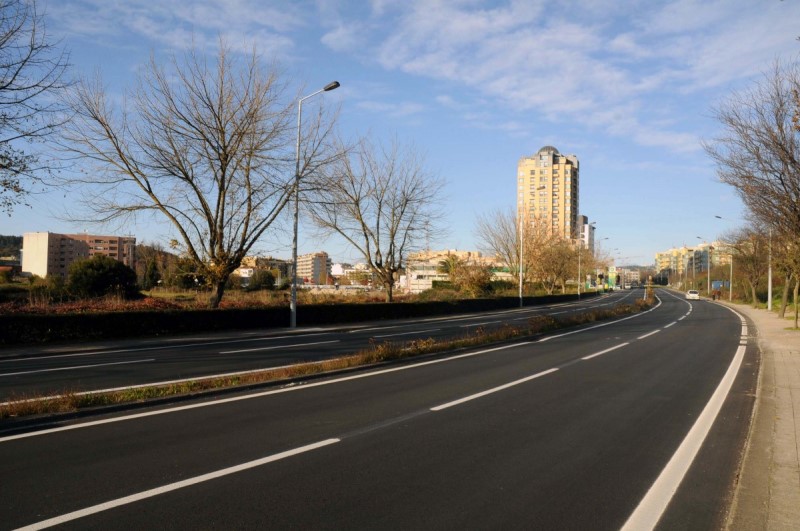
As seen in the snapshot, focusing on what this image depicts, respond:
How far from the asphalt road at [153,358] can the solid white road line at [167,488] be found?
18.0 feet

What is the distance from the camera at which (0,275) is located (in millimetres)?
47938

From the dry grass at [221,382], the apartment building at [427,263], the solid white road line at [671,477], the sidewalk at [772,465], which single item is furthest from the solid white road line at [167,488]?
the apartment building at [427,263]

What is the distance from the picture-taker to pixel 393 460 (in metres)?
6.02

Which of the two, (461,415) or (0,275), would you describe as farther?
(0,275)

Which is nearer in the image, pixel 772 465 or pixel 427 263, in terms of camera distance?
pixel 772 465

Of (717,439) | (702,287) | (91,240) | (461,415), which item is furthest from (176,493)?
(91,240)

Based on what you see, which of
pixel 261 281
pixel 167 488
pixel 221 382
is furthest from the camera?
pixel 261 281

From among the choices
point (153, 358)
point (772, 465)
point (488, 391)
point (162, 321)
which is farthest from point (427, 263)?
point (772, 465)

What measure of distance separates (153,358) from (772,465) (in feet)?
44.9

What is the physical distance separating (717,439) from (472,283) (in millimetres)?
43693

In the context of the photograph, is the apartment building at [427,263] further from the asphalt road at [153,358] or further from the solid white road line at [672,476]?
the solid white road line at [672,476]

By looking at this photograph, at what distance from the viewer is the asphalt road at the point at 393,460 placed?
4.60 metres

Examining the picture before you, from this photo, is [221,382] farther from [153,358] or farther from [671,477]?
[671,477]

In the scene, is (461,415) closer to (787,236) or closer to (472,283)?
(787,236)
